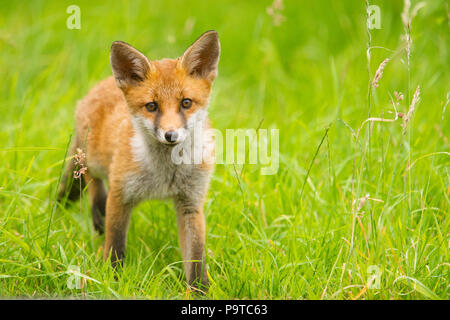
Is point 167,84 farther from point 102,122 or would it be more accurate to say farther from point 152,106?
point 102,122

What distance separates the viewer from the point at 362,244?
3.25 meters

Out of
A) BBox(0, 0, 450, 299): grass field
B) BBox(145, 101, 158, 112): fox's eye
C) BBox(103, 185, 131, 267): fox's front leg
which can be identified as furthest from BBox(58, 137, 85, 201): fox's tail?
BBox(145, 101, 158, 112): fox's eye

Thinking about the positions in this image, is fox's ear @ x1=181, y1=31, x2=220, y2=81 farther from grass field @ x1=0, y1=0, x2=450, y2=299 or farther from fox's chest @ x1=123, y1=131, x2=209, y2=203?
grass field @ x1=0, y1=0, x2=450, y2=299

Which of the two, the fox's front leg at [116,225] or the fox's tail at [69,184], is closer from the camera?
the fox's front leg at [116,225]

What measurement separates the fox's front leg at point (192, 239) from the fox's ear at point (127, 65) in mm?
854

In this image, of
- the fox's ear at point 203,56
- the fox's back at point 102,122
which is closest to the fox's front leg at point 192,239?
the fox's back at point 102,122

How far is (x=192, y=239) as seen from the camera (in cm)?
348

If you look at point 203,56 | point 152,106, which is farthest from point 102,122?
point 203,56

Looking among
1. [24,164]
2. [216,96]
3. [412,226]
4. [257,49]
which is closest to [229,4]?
[257,49]

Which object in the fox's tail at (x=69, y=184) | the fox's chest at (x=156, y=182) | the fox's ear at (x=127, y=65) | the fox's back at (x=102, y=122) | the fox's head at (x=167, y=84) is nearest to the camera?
the fox's head at (x=167, y=84)

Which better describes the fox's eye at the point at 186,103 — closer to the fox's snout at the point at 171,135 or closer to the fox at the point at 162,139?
the fox at the point at 162,139

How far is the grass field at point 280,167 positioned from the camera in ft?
10.2

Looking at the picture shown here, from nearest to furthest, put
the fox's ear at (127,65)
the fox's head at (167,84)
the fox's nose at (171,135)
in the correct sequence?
the fox's nose at (171,135) → the fox's head at (167,84) → the fox's ear at (127,65)

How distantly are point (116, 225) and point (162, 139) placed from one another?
86 centimetres
